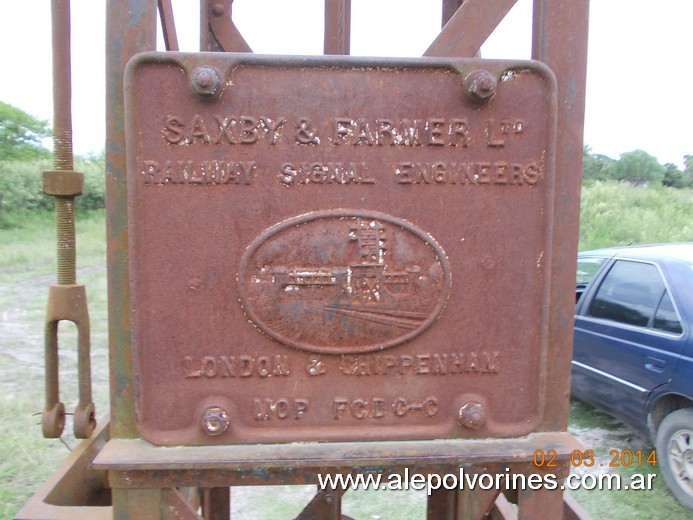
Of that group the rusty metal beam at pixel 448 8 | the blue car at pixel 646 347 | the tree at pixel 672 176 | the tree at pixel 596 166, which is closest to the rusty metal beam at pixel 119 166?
the rusty metal beam at pixel 448 8

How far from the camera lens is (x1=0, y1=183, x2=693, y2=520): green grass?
3.47m

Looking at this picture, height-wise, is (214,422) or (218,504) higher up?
(214,422)

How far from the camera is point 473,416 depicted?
4.00ft

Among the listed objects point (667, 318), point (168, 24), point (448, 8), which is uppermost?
point (448, 8)

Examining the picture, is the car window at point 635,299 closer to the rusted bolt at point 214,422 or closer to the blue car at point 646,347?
the blue car at point 646,347

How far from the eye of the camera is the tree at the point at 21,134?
16.2 metres

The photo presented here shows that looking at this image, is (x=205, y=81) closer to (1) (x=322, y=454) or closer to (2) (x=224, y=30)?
(1) (x=322, y=454)

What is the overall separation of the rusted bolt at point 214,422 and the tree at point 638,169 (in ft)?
57.0

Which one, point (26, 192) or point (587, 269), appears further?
point (26, 192)

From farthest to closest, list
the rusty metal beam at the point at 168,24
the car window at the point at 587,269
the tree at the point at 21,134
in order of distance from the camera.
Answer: the tree at the point at 21,134 < the car window at the point at 587,269 < the rusty metal beam at the point at 168,24

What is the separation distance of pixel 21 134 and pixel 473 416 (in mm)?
18868

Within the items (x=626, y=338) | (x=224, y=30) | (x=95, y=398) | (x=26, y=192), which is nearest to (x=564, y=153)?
(x=224, y=30)

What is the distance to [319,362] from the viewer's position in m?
1.22

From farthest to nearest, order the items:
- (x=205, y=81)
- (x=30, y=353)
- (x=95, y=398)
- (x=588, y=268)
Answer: (x=30, y=353)
(x=588, y=268)
(x=95, y=398)
(x=205, y=81)
